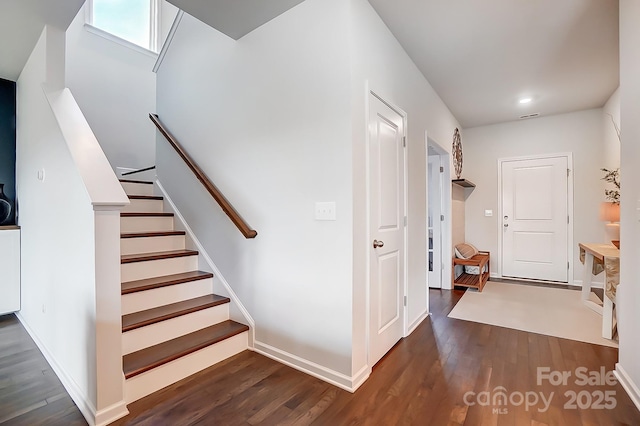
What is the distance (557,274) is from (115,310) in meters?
5.73

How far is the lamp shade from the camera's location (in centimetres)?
328

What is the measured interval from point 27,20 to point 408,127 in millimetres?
3069

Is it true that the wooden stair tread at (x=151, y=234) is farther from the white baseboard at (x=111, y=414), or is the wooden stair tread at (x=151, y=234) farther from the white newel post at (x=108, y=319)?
the white baseboard at (x=111, y=414)

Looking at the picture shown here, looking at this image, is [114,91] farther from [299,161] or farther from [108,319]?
[108,319]

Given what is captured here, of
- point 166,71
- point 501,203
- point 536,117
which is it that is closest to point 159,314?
point 166,71

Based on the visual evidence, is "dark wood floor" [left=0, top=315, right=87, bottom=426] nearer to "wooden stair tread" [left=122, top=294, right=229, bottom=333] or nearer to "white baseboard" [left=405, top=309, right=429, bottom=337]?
"wooden stair tread" [left=122, top=294, right=229, bottom=333]

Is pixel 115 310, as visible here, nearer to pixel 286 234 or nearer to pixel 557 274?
pixel 286 234

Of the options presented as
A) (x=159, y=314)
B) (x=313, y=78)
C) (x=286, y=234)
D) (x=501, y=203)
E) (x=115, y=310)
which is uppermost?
(x=313, y=78)

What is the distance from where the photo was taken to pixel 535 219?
4812 millimetres

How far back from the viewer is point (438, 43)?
265 cm

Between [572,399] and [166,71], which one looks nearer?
[572,399]

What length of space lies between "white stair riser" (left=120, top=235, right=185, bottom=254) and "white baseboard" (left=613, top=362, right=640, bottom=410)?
3546 mm

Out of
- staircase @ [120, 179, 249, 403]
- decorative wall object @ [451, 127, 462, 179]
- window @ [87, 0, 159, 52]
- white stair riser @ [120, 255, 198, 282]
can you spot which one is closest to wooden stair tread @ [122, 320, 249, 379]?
staircase @ [120, 179, 249, 403]

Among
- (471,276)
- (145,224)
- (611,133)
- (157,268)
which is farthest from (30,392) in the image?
(611,133)
